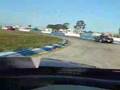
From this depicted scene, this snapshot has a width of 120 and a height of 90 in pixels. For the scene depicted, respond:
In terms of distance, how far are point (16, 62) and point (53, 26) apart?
173 meters

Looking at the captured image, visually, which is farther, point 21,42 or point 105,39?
point 105,39

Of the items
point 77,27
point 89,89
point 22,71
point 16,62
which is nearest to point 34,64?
point 16,62

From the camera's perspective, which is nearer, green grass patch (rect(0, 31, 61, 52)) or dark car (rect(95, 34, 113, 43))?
green grass patch (rect(0, 31, 61, 52))

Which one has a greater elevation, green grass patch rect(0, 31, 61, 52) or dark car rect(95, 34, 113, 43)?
green grass patch rect(0, 31, 61, 52)

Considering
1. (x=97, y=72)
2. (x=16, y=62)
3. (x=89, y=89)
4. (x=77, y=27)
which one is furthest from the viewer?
(x=77, y=27)

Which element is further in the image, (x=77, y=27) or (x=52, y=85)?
(x=77, y=27)

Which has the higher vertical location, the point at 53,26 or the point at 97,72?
the point at 97,72

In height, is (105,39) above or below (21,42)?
below

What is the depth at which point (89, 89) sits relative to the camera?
2445 mm

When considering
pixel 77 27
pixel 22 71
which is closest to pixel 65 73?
pixel 22 71

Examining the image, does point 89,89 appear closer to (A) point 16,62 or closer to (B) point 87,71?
(B) point 87,71

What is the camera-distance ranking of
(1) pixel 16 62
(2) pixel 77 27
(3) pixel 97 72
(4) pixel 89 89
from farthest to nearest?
(2) pixel 77 27 → (1) pixel 16 62 → (3) pixel 97 72 → (4) pixel 89 89

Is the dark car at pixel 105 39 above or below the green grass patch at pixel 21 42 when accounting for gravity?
below

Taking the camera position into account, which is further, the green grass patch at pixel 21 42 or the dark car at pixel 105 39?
the dark car at pixel 105 39
